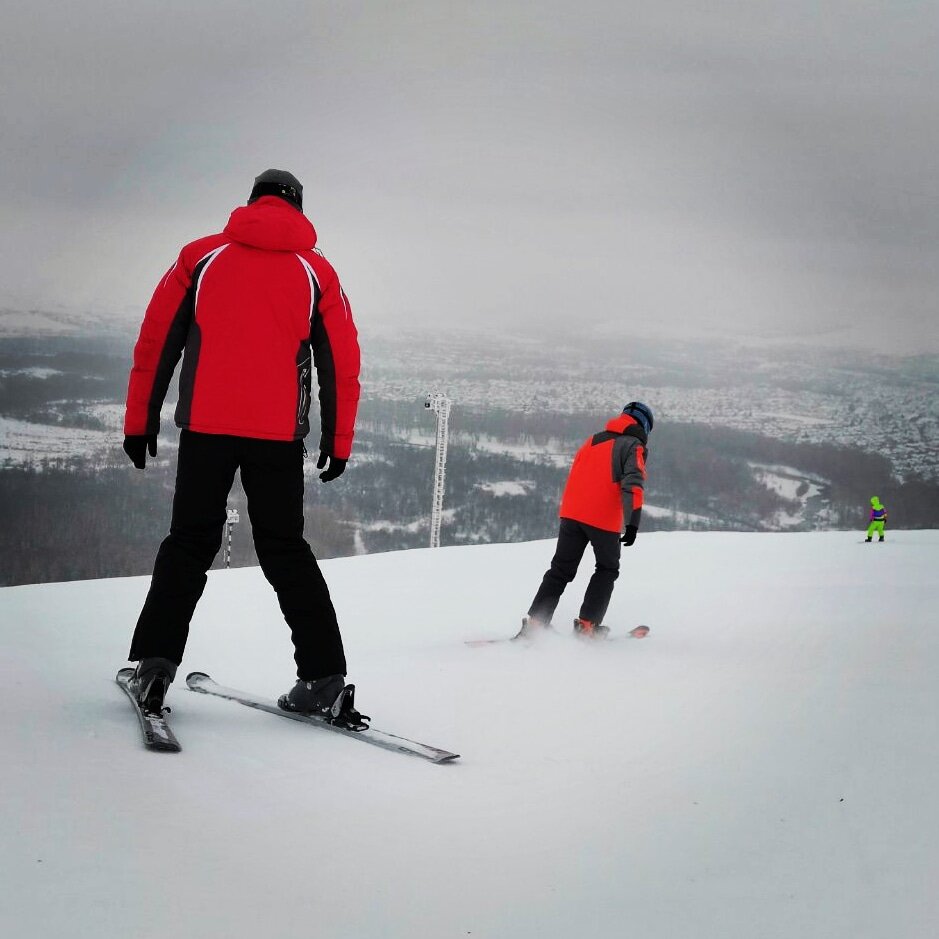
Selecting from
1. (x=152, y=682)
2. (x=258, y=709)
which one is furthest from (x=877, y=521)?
(x=152, y=682)

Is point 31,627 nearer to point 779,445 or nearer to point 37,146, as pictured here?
point 37,146

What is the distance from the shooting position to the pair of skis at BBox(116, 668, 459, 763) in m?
1.71

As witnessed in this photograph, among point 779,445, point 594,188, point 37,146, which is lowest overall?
point 779,445

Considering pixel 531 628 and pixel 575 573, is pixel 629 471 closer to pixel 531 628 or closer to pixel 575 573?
pixel 575 573

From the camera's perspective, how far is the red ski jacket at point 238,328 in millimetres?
1936

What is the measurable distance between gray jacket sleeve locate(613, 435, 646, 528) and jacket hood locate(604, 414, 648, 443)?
1.2 inches

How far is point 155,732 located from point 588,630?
6.43ft

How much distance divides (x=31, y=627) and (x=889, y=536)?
24.1 feet

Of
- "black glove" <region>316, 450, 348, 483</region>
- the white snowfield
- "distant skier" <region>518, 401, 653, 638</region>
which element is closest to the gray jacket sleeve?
"distant skier" <region>518, 401, 653, 638</region>

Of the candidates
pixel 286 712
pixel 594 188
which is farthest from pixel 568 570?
pixel 594 188

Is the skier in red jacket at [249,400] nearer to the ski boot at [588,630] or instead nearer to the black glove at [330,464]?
the black glove at [330,464]

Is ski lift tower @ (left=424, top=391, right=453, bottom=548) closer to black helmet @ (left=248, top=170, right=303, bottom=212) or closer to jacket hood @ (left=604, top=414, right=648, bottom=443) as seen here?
jacket hood @ (left=604, top=414, right=648, bottom=443)

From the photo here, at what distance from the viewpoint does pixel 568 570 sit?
3.55 metres

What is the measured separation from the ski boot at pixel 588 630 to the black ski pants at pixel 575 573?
0.02 metres
